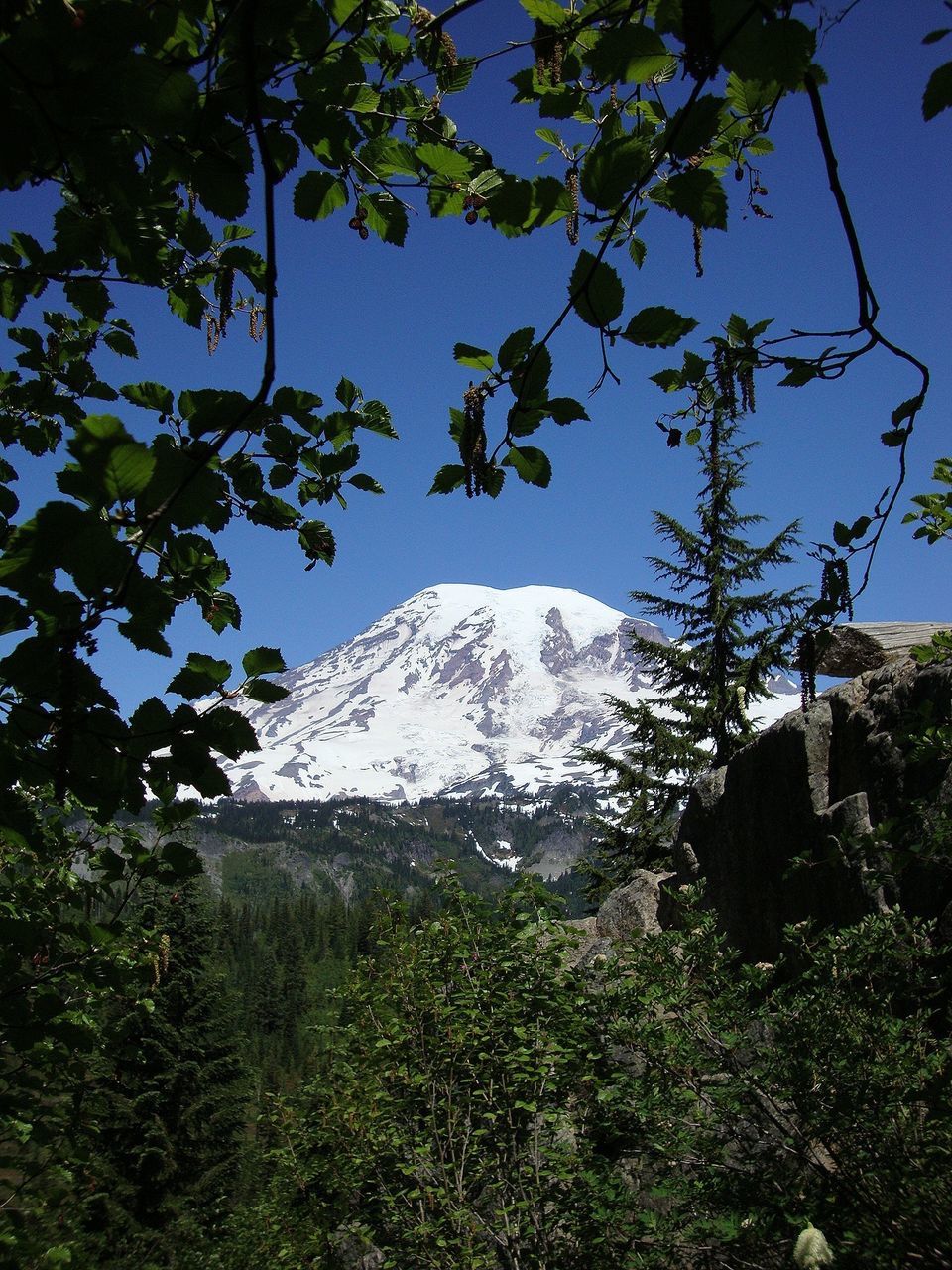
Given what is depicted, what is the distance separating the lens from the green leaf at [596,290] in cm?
142

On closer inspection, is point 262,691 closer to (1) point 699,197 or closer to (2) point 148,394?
(2) point 148,394

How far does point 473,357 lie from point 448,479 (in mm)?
290

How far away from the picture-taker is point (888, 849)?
3.44 meters

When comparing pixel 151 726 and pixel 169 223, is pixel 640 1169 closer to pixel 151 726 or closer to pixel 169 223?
pixel 151 726

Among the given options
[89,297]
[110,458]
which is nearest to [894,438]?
[110,458]

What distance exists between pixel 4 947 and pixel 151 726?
5.46 feet

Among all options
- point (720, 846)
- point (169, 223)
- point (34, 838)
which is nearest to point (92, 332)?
point (169, 223)

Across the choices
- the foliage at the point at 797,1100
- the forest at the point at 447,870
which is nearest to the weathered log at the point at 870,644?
the forest at the point at 447,870

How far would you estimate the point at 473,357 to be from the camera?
1.63 m

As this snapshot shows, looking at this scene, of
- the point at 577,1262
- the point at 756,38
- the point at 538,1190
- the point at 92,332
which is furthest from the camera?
the point at 538,1190

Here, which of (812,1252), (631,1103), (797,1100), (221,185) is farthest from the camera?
(631,1103)

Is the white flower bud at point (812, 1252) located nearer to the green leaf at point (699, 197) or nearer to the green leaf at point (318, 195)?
the green leaf at point (699, 197)

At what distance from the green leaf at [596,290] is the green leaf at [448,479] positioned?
1.57 ft

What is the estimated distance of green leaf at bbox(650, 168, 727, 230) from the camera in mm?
1493
